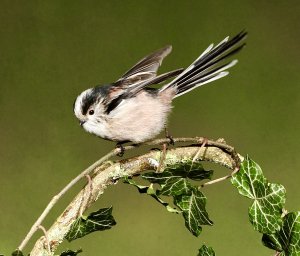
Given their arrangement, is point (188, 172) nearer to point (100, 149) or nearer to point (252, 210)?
point (252, 210)

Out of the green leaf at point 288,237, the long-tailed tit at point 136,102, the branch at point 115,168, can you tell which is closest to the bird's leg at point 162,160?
the branch at point 115,168

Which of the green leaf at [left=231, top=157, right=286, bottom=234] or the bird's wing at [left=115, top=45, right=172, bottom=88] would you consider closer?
the green leaf at [left=231, top=157, right=286, bottom=234]

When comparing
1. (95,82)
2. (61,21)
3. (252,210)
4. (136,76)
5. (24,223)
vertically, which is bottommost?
(252,210)

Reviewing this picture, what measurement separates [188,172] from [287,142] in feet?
2.51

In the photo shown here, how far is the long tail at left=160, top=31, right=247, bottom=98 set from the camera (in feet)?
1.76

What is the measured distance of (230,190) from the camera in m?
1.12

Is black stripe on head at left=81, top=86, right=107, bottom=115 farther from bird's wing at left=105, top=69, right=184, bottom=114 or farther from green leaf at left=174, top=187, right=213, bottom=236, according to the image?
green leaf at left=174, top=187, right=213, bottom=236

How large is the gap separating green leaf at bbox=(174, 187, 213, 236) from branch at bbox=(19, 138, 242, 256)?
0.06 feet

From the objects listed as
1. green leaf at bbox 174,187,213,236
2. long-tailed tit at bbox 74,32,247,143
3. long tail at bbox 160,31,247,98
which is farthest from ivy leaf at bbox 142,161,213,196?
long-tailed tit at bbox 74,32,247,143

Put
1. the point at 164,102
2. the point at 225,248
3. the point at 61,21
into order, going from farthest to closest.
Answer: the point at 61,21 → the point at 225,248 → the point at 164,102

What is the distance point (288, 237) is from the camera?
1.50 feet

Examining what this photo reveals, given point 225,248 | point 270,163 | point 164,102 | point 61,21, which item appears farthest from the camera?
point 61,21

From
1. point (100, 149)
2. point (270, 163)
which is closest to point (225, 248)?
point (270, 163)

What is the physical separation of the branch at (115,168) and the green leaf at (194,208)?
0.02 meters
